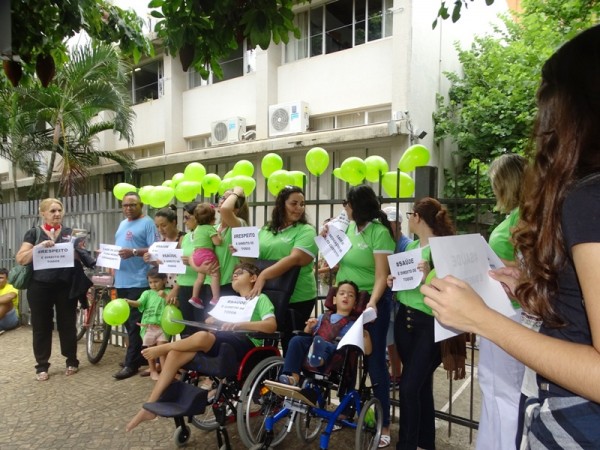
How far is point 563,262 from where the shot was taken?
1075 mm

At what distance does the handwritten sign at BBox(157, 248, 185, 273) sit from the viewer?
452cm

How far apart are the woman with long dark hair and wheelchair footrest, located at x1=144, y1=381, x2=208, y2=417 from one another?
2474 millimetres

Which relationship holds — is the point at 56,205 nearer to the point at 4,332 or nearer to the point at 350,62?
the point at 4,332

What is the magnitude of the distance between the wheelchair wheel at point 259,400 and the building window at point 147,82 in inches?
513

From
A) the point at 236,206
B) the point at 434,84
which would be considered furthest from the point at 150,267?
the point at 434,84

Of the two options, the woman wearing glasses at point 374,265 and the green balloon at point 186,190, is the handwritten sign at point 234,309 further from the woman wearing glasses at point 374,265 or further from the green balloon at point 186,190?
the green balloon at point 186,190

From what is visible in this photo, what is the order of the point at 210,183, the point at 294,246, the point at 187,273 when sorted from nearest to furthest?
1. the point at 294,246
2. the point at 187,273
3. the point at 210,183

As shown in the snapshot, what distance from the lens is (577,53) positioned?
110 cm

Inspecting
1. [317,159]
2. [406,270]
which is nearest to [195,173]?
[317,159]

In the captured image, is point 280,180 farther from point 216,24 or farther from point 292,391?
point 292,391

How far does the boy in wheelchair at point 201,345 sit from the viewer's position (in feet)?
10.9

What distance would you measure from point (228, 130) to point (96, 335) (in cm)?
732

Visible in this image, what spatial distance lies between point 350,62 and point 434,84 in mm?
2029

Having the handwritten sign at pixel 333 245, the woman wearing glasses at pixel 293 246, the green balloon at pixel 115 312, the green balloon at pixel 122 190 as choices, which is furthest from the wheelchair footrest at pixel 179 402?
the green balloon at pixel 122 190
